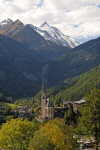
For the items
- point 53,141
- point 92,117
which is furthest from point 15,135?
point 92,117

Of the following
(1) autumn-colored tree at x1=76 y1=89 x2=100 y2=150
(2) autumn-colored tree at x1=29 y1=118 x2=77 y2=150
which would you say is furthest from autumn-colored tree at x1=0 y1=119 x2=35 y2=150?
(1) autumn-colored tree at x1=76 y1=89 x2=100 y2=150

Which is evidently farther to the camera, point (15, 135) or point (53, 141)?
point (15, 135)

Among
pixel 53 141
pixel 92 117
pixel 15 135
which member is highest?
pixel 92 117

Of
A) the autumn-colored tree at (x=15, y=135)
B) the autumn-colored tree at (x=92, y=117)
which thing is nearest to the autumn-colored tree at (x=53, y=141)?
the autumn-colored tree at (x=92, y=117)

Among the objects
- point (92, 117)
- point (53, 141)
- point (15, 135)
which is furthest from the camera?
point (15, 135)

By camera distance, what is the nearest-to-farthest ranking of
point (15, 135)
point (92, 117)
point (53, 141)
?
1. point (92, 117)
2. point (53, 141)
3. point (15, 135)

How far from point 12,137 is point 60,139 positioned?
17449 mm

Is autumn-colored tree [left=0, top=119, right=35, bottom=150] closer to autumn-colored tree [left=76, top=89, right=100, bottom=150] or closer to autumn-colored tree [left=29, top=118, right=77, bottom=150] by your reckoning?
autumn-colored tree [left=29, top=118, right=77, bottom=150]

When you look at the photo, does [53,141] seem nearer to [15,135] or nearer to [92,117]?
[92,117]

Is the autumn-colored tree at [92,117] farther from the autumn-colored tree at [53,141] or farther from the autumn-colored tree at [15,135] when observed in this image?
the autumn-colored tree at [15,135]

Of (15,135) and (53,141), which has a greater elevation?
(15,135)

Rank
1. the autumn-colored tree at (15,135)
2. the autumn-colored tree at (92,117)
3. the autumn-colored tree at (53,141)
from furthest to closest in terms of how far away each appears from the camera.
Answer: the autumn-colored tree at (15,135), the autumn-colored tree at (53,141), the autumn-colored tree at (92,117)

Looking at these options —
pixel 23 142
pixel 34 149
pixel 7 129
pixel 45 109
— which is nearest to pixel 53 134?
pixel 34 149

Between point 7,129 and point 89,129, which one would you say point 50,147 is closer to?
point 89,129
